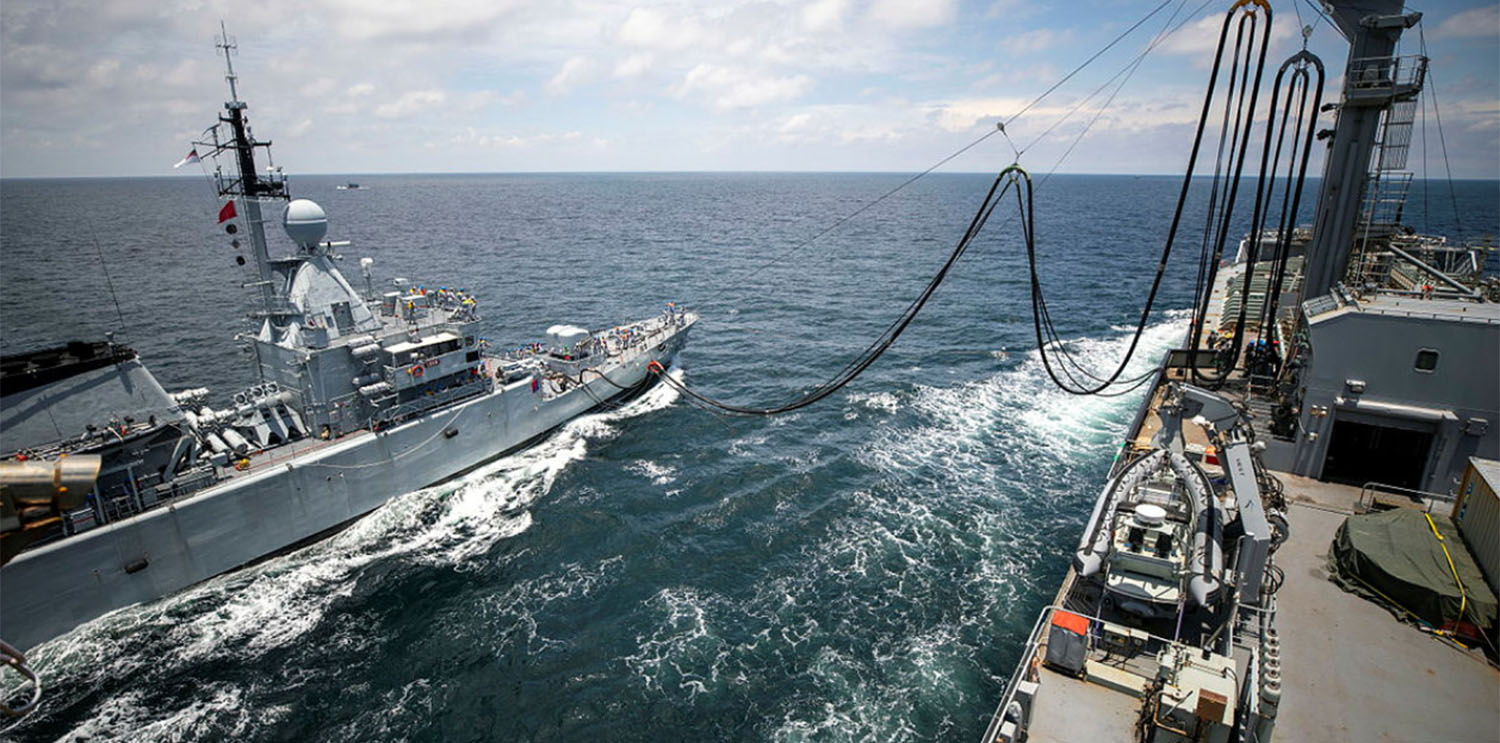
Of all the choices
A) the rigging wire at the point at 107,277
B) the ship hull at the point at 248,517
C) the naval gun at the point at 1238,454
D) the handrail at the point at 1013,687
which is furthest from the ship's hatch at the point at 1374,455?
the rigging wire at the point at 107,277

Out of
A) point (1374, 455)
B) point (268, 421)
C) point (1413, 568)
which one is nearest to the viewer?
point (1413, 568)

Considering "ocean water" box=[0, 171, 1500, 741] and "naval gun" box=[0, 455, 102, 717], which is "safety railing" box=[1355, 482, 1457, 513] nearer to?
"ocean water" box=[0, 171, 1500, 741]

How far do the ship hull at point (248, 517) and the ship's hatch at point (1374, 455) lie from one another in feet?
112

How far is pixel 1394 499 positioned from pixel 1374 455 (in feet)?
5.84

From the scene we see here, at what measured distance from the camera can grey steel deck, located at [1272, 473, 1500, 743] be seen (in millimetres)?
13039

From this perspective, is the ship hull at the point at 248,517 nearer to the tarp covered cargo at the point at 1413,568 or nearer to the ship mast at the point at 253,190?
the ship mast at the point at 253,190

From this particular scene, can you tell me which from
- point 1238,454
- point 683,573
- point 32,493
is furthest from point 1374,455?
point 32,493

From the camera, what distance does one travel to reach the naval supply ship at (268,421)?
73.9 feet

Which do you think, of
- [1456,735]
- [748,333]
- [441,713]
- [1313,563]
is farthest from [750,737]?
[748,333]

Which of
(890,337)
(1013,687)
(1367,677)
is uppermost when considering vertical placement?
(890,337)

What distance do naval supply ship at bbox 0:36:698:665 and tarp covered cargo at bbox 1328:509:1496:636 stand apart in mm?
32832

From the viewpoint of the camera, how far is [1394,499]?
21.4m

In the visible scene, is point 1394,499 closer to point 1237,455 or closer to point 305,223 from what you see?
point 1237,455

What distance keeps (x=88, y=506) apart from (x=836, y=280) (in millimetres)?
60883
